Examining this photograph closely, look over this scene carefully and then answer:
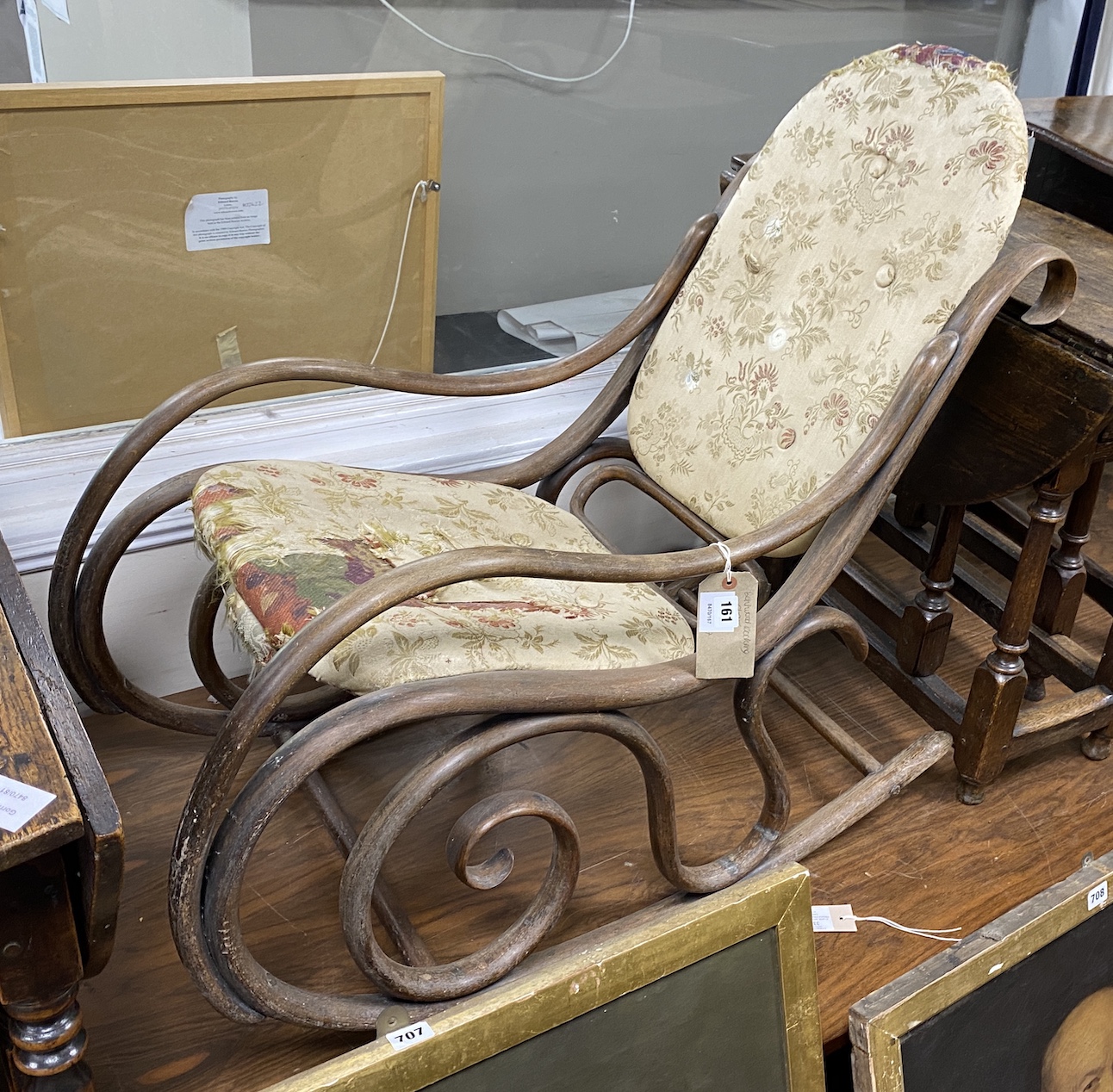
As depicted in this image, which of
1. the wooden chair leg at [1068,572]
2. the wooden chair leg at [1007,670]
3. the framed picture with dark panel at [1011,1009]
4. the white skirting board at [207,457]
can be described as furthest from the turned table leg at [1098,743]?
the white skirting board at [207,457]

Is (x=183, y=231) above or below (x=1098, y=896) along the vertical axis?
above

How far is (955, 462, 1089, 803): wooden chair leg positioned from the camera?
154 centimetres

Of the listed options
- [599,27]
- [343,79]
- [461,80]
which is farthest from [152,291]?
[599,27]

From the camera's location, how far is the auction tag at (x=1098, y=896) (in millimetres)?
1230

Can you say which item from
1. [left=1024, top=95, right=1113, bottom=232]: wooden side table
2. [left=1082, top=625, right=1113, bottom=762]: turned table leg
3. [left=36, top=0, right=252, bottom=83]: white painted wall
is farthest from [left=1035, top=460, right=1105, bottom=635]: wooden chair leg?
[left=36, top=0, right=252, bottom=83]: white painted wall

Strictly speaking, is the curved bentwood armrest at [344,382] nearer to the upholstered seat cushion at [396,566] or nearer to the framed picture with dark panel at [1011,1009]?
the upholstered seat cushion at [396,566]

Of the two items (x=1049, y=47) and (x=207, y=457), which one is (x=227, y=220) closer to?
(x=207, y=457)

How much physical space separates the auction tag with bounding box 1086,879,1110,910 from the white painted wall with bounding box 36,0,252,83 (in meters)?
1.51

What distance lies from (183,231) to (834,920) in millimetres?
1323

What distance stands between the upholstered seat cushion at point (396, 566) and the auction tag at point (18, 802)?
349mm

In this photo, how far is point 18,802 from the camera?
2.97ft

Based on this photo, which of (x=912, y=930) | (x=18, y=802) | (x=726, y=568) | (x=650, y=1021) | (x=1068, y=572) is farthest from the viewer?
(x=1068, y=572)

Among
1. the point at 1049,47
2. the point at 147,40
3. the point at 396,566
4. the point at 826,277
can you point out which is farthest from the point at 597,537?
the point at 1049,47

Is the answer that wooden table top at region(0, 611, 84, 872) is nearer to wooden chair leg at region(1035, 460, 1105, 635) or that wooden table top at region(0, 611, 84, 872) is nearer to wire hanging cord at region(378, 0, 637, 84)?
wire hanging cord at region(378, 0, 637, 84)
